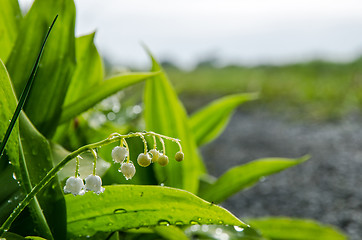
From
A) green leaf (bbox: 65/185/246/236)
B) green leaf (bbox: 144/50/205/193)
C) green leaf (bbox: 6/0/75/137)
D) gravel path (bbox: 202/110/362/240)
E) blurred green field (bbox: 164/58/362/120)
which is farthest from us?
blurred green field (bbox: 164/58/362/120)

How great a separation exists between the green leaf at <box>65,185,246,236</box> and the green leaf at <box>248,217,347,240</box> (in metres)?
0.81

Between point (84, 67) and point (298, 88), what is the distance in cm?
570

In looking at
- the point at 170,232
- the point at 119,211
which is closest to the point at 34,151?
the point at 119,211

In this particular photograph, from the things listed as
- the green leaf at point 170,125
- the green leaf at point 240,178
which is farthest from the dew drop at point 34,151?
the green leaf at point 240,178

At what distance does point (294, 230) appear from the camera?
4.50ft

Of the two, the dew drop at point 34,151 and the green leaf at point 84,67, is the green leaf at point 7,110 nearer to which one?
the dew drop at point 34,151

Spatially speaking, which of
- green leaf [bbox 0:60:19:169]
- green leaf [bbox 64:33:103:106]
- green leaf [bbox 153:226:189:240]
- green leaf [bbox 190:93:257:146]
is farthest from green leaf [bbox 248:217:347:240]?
green leaf [bbox 0:60:19:169]

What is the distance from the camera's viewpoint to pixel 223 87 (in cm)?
708

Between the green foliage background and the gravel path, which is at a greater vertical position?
the gravel path

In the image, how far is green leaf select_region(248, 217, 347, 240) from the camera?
136 centimetres

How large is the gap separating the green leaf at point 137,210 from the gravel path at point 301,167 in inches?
60.9

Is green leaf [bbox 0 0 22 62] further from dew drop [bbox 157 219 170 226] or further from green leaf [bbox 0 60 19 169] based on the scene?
dew drop [bbox 157 219 170 226]

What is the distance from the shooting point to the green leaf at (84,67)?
98 cm

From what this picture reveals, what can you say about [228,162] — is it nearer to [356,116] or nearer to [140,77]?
[356,116]
